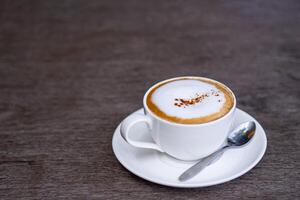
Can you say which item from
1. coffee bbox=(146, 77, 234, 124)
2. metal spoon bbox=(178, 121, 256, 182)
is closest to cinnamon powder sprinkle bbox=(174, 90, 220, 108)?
coffee bbox=(146, 77, 234, 124)

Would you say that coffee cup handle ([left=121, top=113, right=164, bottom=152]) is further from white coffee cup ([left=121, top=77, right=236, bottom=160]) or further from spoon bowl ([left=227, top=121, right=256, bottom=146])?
spoon bowl ([left=227, top=121, right=256, bottom=146])

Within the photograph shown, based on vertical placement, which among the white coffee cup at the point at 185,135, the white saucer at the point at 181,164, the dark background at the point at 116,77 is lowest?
the dark background at the point at 116,77

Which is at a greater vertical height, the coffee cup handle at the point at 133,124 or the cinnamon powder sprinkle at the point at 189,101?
the cinnamon powder sprinkle at the point at 189,101

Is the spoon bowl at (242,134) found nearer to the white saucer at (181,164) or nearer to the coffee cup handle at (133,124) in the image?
the white saucer at (181,164)

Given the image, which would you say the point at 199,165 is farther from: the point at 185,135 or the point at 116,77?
the point at 116,77

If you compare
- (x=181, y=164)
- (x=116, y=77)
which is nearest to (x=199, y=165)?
(x=181, y=164)

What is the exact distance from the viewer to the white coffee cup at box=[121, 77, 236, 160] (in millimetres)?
585

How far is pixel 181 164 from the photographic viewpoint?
637 mm

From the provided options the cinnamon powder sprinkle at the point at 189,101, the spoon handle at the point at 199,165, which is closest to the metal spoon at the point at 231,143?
the spoon handle at the point at 199,165

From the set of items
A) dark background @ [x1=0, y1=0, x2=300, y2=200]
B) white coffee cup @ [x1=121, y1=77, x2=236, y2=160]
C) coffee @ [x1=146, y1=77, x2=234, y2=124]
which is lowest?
dark background @ [x1=0, y1=0, x2=300, y2=200]

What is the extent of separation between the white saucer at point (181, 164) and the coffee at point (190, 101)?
0.30 feet

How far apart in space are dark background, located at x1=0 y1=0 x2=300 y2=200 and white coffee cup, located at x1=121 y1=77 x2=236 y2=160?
0.21 feet

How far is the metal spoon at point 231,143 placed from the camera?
23.6 inches

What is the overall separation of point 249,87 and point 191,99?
36 centimetres
